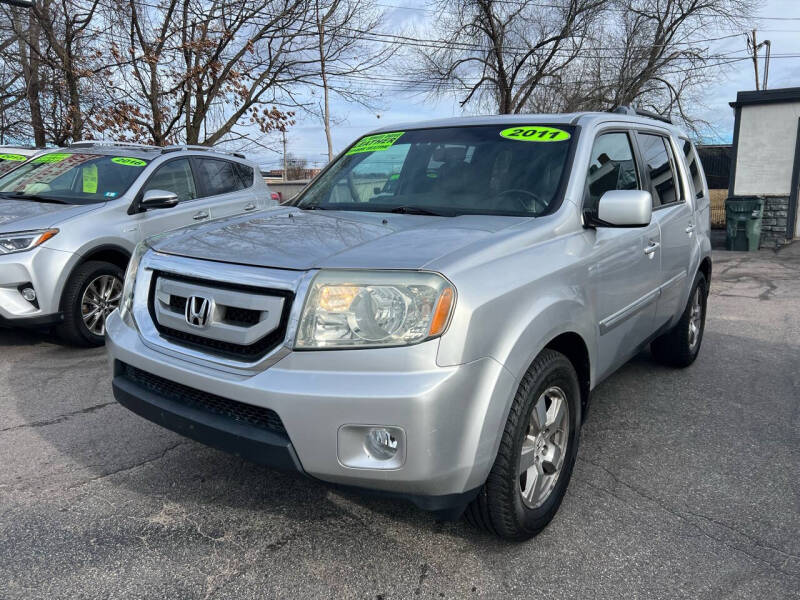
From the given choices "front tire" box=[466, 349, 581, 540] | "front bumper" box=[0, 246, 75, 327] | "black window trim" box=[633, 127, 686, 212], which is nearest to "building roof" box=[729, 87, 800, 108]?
"black window trim" box=[633, 127, 686, 212]

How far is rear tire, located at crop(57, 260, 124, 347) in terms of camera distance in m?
5.22

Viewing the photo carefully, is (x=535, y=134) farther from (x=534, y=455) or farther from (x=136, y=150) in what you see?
(x=136, y=150)

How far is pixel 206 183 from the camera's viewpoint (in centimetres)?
688

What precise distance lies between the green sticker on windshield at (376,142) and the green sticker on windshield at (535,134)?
0.74 metres

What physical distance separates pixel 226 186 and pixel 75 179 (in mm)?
1580

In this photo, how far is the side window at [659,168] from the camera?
160 inches

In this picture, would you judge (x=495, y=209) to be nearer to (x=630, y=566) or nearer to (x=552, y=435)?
(x=552, y=435)

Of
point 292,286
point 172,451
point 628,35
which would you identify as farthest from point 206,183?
point 628,35

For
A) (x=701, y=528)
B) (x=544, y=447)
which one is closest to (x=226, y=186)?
(x=544, y=447)

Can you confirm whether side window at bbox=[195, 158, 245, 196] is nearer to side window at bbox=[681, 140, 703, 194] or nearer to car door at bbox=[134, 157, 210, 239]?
car door at bbox=[134, 157, 210, 239]

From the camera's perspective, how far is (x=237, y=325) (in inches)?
92.5

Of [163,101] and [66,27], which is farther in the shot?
[163,101]

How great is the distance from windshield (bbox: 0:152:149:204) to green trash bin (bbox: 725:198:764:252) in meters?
11.5

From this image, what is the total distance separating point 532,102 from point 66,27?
20.0 meters
